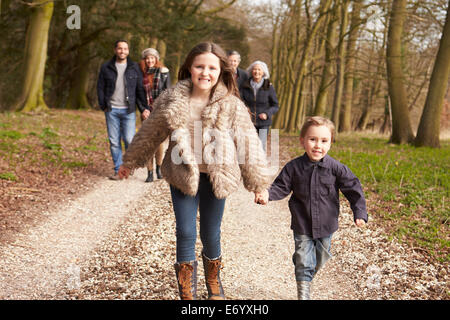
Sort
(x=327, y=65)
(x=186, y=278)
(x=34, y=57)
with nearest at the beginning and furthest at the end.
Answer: (x=186, y=278) → (x=34, y=57) → (x=327, y=65)

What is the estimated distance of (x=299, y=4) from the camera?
778 inches

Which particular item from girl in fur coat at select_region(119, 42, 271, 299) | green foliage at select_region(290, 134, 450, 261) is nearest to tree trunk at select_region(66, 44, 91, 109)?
green foliage at select_region(290, 134, 450, 261)

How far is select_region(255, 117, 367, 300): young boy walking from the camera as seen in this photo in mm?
3318

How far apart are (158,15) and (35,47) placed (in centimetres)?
526

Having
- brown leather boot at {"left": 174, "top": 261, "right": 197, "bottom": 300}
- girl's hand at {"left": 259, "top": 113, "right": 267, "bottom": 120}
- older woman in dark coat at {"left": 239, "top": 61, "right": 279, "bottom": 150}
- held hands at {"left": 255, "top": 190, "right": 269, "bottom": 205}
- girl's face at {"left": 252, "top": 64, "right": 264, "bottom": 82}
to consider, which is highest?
girl's face at {"left": 252, "top": 64, "right": 264, "bottom": 82}

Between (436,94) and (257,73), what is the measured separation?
8.22m

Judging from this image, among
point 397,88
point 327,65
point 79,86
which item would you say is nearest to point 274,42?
point 327,65

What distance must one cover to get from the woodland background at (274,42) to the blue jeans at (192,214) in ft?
37.1

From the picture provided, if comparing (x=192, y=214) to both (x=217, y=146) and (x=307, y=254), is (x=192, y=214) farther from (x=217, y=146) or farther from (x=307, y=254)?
(x=307, y=254)

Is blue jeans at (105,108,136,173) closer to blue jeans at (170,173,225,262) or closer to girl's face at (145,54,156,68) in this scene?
girl's face at (145,54,156,68)

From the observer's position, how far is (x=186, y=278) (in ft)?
10.7

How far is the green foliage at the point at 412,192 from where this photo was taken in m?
5.44

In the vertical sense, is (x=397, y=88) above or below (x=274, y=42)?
below

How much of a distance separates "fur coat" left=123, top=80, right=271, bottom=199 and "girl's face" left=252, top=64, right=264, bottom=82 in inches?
182
